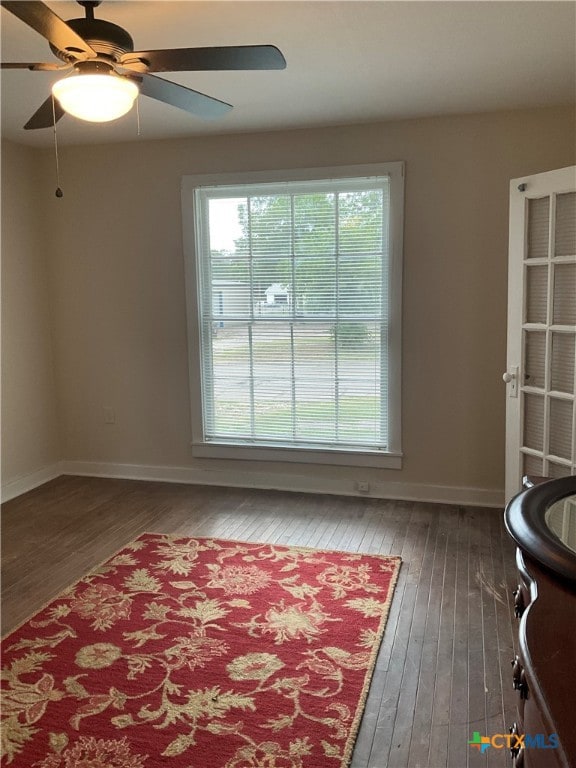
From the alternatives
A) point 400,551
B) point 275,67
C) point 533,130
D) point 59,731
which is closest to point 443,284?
point 533,130

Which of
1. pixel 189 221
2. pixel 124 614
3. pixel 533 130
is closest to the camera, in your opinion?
pixel 124 614

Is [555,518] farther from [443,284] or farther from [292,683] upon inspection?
[443,284]

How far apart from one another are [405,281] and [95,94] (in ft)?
8.52

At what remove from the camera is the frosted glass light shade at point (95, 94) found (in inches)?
80.7

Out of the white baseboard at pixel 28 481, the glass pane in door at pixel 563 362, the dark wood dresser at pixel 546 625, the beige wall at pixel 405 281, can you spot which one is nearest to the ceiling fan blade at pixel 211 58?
the dark wood dresser at pixel 546 625

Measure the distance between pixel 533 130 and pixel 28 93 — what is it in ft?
10.1

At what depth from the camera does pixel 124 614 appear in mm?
2816

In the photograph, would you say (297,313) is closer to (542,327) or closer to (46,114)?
(542,327)

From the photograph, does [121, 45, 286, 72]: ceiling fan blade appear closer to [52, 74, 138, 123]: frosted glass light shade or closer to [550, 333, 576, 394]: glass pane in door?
[52, 74, 138, 123]: frosted glass light shade

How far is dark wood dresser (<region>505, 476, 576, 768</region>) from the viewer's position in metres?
0.85

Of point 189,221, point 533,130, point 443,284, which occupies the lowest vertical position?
point 443,284

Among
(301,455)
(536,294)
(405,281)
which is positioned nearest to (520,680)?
(536,294)

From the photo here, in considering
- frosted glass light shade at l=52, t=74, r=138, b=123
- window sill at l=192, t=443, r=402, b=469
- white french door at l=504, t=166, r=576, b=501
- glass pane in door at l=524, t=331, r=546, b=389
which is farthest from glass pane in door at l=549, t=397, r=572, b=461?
frosted glass light shade at l=52, t=74, r=138, b=123

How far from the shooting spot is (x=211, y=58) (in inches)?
82.3
